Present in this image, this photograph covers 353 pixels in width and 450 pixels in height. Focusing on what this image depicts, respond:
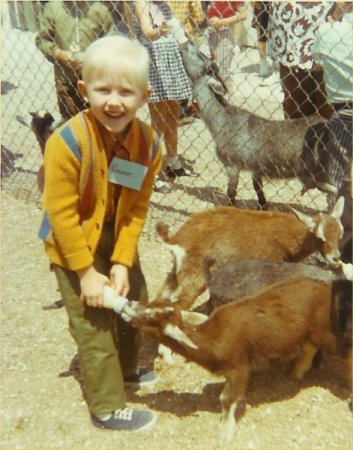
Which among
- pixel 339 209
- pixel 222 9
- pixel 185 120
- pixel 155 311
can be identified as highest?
pixel 222 9

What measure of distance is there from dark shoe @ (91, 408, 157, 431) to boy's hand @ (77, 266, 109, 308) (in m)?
0.62

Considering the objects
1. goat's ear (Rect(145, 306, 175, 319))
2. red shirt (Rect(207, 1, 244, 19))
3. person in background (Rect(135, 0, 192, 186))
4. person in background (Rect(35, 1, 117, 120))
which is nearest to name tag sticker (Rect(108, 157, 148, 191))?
goat's ear (Rect(145, 306, 175, 319))

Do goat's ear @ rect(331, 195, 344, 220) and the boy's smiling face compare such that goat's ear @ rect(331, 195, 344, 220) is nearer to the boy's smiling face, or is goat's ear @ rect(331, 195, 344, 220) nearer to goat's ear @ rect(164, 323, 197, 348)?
goat's ear @ rect(164, 323, 197, 348)

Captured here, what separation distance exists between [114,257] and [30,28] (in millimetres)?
10015

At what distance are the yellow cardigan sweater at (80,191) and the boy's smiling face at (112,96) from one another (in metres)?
0.08

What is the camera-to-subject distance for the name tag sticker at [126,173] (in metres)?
2.89

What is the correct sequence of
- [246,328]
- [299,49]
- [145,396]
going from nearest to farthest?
[246,328] < [145,396] < [299,49]

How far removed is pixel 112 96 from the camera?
2.72 meters

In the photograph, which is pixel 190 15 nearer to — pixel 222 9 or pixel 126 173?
pixel 222 9

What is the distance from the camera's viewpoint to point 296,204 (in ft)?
19.2

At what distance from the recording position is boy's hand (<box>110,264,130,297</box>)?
304 centimetres

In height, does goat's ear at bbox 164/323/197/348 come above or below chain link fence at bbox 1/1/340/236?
above

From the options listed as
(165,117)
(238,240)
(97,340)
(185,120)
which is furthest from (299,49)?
(97,340)

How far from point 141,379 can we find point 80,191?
122cm
